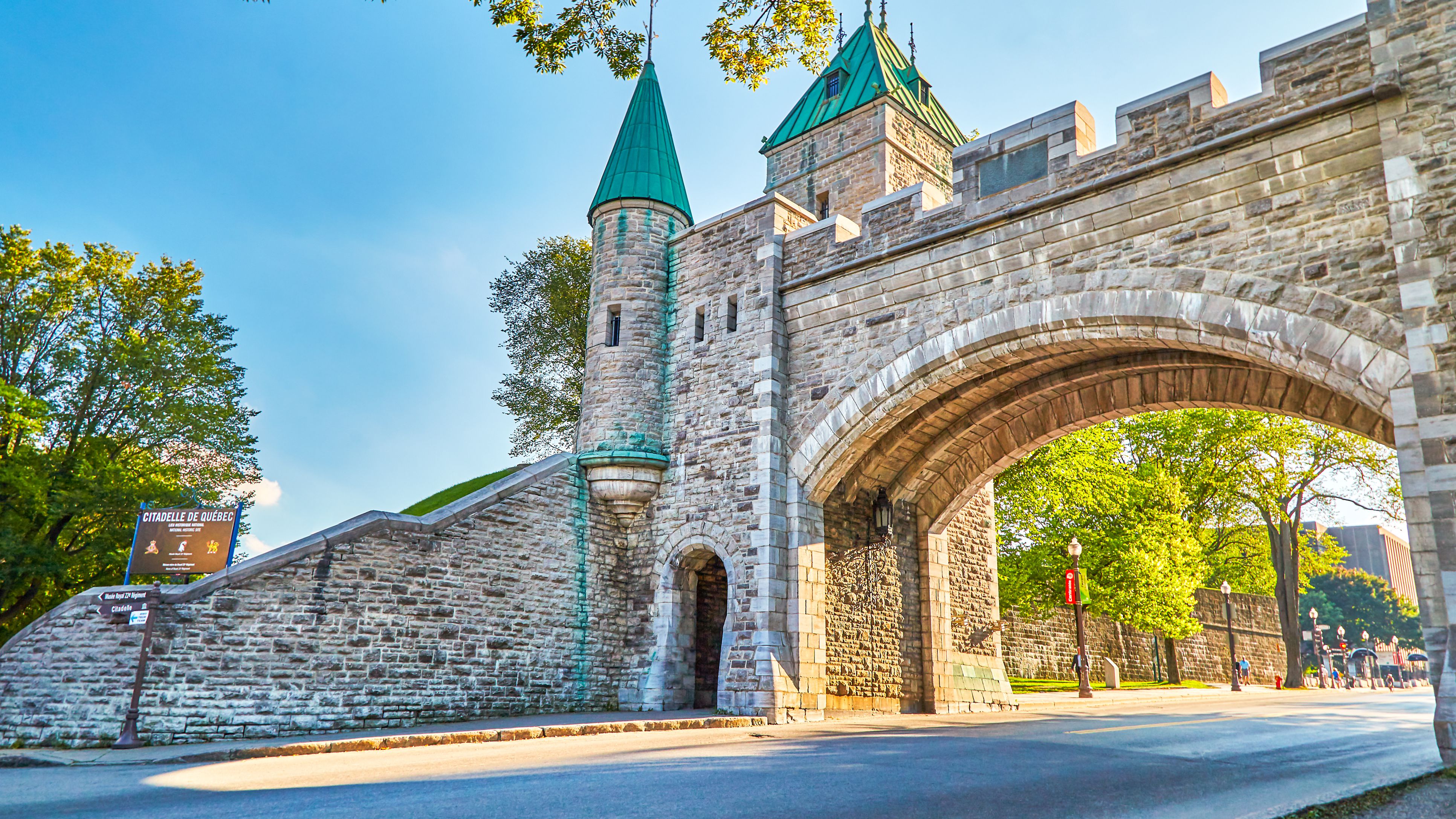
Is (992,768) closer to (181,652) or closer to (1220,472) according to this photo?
(181,652)

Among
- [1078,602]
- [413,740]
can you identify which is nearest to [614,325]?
[413,740]

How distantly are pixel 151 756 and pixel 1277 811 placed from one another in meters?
8.53

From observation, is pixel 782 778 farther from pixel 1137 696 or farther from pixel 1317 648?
pixel 1317 648

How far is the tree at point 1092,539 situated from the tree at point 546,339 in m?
12.0


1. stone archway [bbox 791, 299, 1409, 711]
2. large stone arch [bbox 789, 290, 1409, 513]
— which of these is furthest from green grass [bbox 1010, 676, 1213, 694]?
large stone arch [bbox 789, 290, 1409, 513]

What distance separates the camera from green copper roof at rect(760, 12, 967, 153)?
1934cm

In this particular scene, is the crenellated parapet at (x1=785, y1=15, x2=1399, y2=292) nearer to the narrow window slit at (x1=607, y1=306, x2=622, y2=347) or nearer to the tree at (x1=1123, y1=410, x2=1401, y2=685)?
the narrow window slit at (x1=607, y1=306, x2=622, y2=347)

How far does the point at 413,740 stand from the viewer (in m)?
8.59

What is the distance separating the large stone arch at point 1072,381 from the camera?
8.19m

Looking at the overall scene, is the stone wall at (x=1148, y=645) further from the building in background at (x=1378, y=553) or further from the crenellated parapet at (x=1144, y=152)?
the building in background at (x=1378, y=553)

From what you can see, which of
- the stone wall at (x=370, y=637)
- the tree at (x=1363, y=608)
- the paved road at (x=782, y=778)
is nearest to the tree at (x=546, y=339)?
the stone wall at (x=370, y=637)

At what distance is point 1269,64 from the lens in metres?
8.80

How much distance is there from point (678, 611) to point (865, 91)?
12324 mm

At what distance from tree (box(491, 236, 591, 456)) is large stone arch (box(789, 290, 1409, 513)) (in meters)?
12.9
